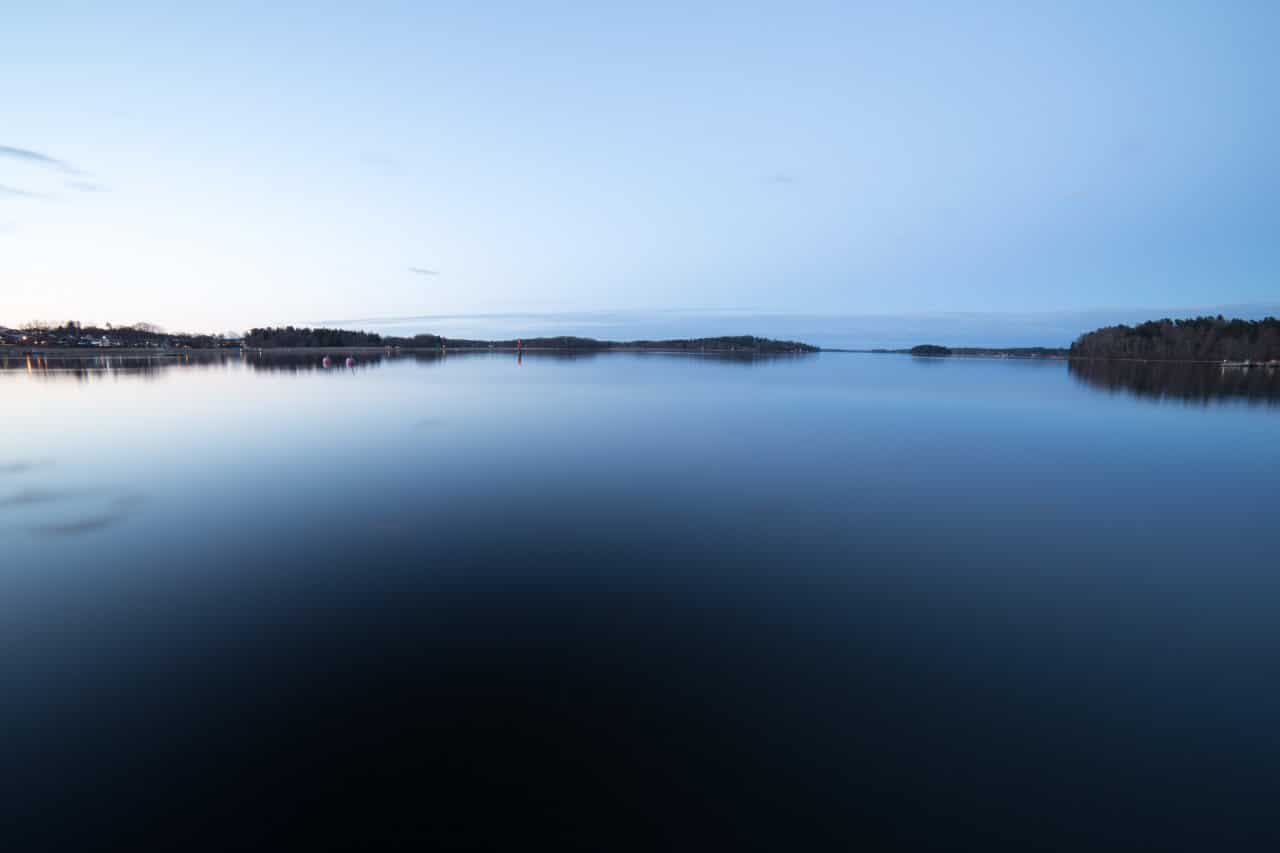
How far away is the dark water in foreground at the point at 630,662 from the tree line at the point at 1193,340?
14659 centimetres

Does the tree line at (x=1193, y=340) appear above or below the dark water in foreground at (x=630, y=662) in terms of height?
above

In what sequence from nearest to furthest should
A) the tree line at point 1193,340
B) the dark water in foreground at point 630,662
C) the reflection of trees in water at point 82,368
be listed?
1. the dark water in foreground at point 630,662
2. the reflection of trees in water at point 82,368
3. the tree line at point 1193,340

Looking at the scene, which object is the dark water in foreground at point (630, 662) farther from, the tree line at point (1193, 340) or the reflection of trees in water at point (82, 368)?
the tree line at point (1193, 340)

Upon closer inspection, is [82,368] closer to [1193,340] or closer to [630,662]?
[630,662]

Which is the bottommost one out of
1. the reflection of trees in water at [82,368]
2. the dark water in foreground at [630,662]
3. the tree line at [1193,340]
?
the dark water in foreground at [630,662]

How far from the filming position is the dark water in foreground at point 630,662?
4359 millimetres

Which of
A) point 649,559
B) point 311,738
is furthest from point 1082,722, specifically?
point 311,738

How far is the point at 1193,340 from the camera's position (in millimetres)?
119375

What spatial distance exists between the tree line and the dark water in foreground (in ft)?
481

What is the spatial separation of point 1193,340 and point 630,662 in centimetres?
17570

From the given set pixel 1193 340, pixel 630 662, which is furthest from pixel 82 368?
pixel 1193 340

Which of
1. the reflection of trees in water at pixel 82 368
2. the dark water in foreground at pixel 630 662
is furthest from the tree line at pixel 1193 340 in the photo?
the reflection of trees in water at pixel 82 368

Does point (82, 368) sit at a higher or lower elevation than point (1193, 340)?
lower

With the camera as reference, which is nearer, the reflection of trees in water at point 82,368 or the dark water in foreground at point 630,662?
the dark water in foreground at point 630,662
